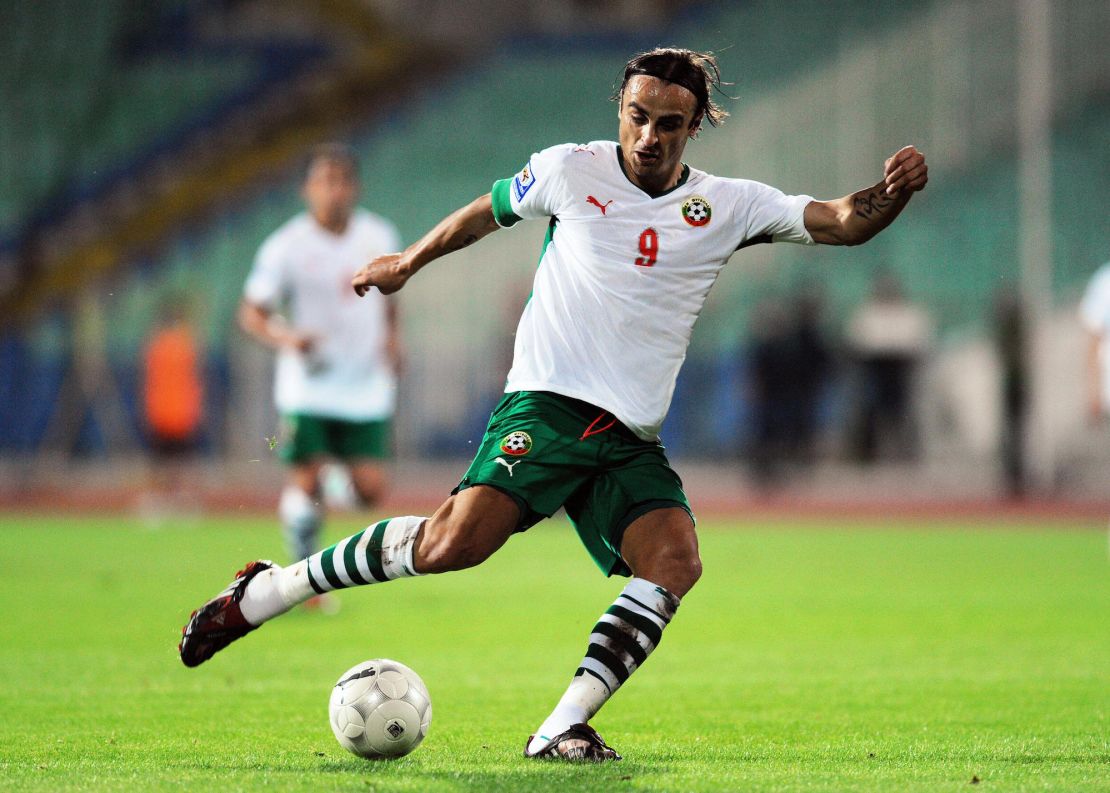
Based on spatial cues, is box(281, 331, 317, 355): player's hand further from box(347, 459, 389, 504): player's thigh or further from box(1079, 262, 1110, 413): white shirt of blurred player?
box(1079, 262, 1110, 413): white shirt of blurred player

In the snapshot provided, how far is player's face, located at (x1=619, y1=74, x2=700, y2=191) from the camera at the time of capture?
16.7 feet

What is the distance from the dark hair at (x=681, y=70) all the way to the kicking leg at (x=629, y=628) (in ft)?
4.47

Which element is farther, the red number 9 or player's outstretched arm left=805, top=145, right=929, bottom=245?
the red number 9

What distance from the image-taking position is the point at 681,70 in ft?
16.9

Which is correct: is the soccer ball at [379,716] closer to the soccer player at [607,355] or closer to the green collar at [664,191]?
the soccer player at [607,355]

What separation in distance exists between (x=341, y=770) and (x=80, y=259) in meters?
22.1

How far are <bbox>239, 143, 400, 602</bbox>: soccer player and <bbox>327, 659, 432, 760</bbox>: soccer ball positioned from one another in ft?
15.6

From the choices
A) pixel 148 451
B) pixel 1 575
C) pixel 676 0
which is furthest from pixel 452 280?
pixel 1 575

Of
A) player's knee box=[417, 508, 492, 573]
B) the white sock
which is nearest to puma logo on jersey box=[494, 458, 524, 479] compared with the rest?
player's knee box=[417, 508, 492, 573]

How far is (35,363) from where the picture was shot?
→ 76.3ft

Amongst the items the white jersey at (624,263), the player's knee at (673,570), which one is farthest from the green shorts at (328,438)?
the player's knee at (673,570)

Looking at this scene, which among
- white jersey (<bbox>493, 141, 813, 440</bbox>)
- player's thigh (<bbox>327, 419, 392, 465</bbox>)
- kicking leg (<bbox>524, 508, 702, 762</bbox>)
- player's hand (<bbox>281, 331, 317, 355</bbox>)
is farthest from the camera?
player's thigh (<bbox>327, 419, 392, 465</bbox>)

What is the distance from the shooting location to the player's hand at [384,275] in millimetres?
5292

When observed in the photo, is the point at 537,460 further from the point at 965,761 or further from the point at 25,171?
the point at 25,171
